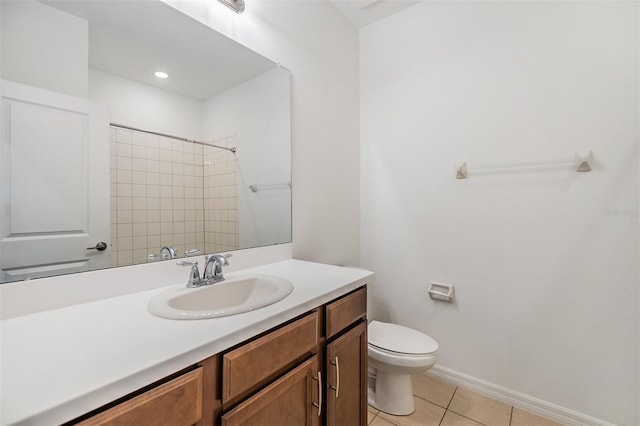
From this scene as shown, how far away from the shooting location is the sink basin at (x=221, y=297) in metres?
0.80

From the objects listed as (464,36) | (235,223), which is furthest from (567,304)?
(235,223)

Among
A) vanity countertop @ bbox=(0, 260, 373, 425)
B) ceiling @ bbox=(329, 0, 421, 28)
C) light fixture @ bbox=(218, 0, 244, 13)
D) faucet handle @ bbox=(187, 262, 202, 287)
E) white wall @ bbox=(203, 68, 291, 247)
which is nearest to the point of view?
vanity countertop @ bbox=(0, 260, 373, 425)

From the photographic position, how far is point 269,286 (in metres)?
1.16

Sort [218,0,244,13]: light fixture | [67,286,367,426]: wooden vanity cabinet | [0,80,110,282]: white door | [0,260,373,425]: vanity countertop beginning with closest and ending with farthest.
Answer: [0,260,373,425]: vanity countertop, [67,286,367,426]: wooden vanity cabinet, [0,80,110,282]: white door, [218,0,244,13]: light fixture

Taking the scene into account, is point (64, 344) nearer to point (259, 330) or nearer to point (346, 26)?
point (259, 330)

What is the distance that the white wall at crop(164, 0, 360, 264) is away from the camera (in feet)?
5.10

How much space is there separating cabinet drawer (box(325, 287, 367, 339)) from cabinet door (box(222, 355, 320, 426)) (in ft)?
0.43

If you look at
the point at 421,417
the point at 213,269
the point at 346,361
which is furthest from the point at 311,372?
the point at 421,417

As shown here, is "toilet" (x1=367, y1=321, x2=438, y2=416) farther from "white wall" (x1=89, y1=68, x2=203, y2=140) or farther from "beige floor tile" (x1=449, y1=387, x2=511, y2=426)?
"white wall" (x1=89, y1=68, x2=203, y2=140)

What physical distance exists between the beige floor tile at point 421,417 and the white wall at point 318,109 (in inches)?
38.2

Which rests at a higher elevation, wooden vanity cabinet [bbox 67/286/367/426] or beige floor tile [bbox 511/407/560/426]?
wooden vanity cabinet [bbox 67/286/367/426]

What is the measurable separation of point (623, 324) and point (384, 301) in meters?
1.28

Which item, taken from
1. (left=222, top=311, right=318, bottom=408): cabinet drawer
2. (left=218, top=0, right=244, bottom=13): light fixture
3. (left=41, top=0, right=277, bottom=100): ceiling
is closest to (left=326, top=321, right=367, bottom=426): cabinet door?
(left=222, top=311, right=318, bottom=408): cabinet drawer

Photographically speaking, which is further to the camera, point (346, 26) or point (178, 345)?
point (346, 26)
